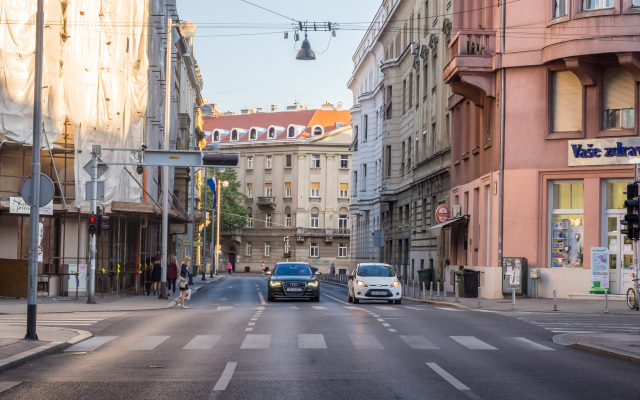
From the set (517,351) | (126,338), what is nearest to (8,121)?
(126,338)

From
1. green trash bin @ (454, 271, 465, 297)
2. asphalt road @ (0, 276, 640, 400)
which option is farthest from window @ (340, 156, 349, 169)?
asphalt road @ (0, 276, 640, 400)

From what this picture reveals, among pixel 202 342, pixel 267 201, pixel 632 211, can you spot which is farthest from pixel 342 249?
pixel 202 342

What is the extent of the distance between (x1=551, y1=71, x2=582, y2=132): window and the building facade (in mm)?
90309

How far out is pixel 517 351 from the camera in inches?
689

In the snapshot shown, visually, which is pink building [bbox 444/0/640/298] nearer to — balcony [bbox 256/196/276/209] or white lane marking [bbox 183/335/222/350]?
white lane marking [bbox 183/335/222/350]

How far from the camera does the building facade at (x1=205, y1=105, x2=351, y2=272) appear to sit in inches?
4988

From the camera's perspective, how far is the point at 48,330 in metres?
20.9

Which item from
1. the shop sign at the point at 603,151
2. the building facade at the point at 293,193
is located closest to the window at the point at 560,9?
the shop sign at the point at 603,151

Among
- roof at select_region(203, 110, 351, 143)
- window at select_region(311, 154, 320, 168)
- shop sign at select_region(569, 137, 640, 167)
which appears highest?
roof at select_region(203, 110, 351, 143)

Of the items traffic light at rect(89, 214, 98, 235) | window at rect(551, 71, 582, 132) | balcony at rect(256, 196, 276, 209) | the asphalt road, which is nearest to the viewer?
the asphalt road

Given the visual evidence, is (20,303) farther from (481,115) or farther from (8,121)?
(481,115)

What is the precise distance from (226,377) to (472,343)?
6.83 m

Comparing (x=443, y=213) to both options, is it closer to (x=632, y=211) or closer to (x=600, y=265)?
(x=600, y=265)

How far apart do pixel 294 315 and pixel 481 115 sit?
1643 centimetres
